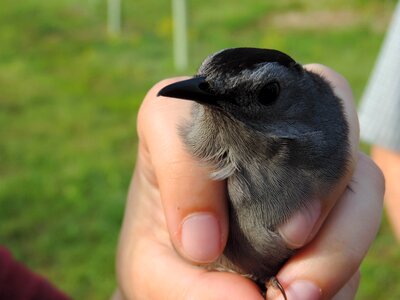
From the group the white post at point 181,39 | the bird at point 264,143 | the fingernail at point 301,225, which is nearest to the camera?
the bird at point 264,143

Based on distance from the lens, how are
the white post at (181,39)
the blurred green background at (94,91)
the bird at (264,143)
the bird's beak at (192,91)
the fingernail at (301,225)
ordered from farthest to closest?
the white post at (181,39) → the blurred green background at (94,91) → the fingernail at (301,225) → the bird at (264,143) → the bird's beak at (192,91)

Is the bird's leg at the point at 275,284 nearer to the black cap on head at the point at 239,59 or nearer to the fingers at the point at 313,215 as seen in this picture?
the fingers at the point at 313,215

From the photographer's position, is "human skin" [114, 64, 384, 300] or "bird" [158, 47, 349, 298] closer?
"bird" [158, 47, 349, 298]

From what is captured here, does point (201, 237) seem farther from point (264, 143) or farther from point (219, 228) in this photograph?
point (264, 143)

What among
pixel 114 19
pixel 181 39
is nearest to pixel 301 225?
pixel 181 39

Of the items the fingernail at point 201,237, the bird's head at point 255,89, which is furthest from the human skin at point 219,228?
the bird's head at point 255,89

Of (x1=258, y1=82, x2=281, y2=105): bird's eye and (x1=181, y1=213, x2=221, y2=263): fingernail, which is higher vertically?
(x1=258, y1=82, x2=281, y2=105): bird's eye

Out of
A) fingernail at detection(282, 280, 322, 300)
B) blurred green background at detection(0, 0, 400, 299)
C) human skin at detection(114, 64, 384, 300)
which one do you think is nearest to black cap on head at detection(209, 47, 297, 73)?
human skin at detection(114, 64, 384, 300)

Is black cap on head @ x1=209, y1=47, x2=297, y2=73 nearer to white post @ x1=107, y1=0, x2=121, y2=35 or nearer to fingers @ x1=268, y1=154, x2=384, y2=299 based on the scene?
fingers @ x1=268, y1=154, x2=384, y2=299
